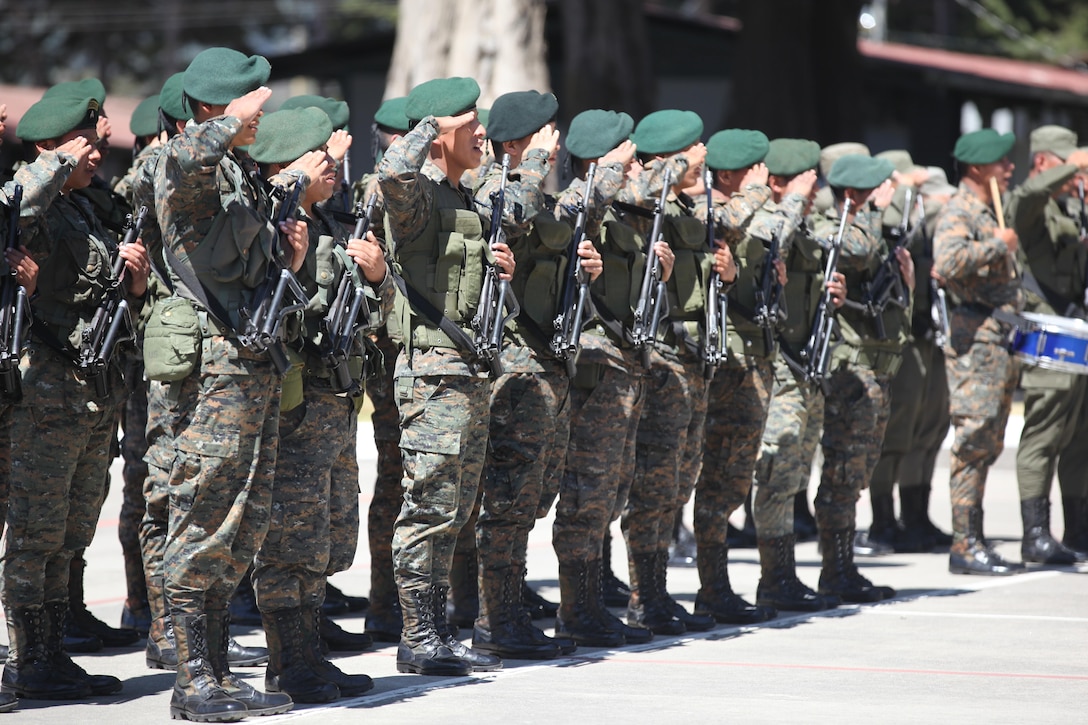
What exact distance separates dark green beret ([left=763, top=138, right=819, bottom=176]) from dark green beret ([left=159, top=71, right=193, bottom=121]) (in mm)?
3609

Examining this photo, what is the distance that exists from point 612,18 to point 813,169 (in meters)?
11.5

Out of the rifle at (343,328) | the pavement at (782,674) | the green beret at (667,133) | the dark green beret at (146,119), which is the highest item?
the dark green beret at (146,119)

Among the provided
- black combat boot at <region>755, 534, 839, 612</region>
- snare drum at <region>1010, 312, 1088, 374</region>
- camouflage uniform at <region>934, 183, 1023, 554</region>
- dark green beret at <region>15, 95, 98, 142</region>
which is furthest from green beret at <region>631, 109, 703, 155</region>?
snare drum at <region>1010, 312, 1088, 374</region>

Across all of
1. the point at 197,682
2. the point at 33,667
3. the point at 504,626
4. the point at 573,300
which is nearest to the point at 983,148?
the point at 573,300

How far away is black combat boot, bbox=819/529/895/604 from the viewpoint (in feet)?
29.2

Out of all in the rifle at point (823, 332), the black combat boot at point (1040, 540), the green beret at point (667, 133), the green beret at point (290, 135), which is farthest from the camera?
the black combat boot at point (1040, 540)

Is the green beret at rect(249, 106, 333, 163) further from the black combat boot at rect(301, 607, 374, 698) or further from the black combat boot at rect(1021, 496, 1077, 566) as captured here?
the black combat boot at rect(1021, 496, 1077, 566)

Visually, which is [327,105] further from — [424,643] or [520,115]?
[424,643]

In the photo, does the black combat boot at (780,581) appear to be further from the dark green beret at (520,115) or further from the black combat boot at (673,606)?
the dark green beret at (520,115)

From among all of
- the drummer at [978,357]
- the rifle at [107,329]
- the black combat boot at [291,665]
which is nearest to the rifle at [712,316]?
the drummer at [978,357]

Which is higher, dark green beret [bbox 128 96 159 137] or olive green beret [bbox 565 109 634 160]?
dark green beret [bbox 128 96 159 137]

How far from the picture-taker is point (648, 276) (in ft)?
25.0

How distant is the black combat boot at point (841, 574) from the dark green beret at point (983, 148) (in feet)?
8.08

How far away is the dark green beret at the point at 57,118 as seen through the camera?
6.68 metres
